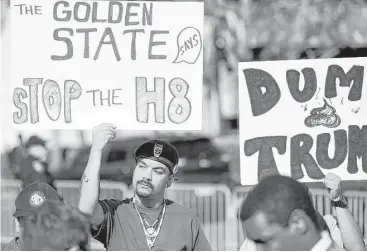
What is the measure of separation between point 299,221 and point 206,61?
1192cm

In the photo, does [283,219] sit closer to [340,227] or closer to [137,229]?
[340,227]

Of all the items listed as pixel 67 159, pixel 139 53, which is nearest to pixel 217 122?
pixel 67 159

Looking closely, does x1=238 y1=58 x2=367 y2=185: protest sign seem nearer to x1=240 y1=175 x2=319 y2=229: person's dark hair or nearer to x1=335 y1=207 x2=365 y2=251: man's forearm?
x1=335 y1=207 x2=365 y2=251: man's forearm

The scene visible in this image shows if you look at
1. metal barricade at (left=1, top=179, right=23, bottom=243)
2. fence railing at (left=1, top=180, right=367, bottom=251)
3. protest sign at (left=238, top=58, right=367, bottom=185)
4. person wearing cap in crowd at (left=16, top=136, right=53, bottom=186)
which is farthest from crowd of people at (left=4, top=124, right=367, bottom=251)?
metal barricade at (left=1, top=179, right=23, bottom=243)

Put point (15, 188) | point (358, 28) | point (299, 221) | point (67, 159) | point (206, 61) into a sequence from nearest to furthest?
point (299, 221) < point (15, 188) < point (358, 28) < point (206, 61) < point (67, 159)

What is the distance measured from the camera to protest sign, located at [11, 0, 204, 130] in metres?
4.93

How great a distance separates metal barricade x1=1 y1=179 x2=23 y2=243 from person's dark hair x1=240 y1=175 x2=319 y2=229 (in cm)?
701

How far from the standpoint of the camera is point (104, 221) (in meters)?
4.51

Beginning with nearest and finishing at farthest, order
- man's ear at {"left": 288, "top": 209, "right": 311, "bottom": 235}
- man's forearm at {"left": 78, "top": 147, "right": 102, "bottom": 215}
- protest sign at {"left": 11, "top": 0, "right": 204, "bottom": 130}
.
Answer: man's ear at {"left": 288, "top": 209, "right": 311, "bottom": 235} < man's forearm at {"left": 78, "top": 147, "right": 102, "bottom": 215} < protest sign at {"left": 11, "top": 0, "right": 204, "bottom": 130}

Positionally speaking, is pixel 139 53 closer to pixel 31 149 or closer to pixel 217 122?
pixel 31 149

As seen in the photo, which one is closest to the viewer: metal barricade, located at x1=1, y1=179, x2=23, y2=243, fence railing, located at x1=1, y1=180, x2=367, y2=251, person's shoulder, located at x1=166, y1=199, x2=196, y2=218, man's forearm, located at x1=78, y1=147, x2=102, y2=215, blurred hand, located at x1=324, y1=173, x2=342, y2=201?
man's forearm, located at x1=78, y1=147, x2=102, y2=215

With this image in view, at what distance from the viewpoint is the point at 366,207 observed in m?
9.30

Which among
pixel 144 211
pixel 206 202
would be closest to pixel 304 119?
pixel 144 211

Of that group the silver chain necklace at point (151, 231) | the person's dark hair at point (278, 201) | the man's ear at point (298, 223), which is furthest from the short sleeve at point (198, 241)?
the man's ear at point (298, 223)
